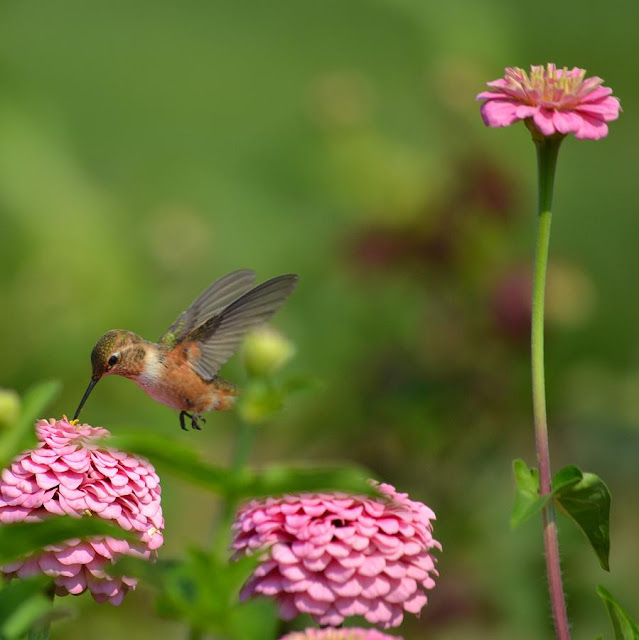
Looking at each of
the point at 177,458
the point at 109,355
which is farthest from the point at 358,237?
the point at 177,458

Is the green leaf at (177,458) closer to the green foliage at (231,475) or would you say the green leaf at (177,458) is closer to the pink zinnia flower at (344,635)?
the green foliage at (231,475)

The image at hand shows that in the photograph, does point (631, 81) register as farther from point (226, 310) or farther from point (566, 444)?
point (226, 310)

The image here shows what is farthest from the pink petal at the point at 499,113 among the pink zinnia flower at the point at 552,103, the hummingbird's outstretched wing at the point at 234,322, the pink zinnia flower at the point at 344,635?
the pink zinnia flower at the point at 344,635

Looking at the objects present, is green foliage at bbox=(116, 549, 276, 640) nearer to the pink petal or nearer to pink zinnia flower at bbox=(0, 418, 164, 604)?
pink zinnia flower at bbox=(0, 418, 164, 604)

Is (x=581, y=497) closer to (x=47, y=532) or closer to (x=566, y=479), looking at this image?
(x=566, y=479)

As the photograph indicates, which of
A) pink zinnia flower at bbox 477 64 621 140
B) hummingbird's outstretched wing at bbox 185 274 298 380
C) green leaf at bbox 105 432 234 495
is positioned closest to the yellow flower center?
pink zinnia flower at bbox 477 64 621 140

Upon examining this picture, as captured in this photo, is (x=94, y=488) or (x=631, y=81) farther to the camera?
(x=631, y=81)

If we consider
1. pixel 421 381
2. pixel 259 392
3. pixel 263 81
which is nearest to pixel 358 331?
pixel 421 381
